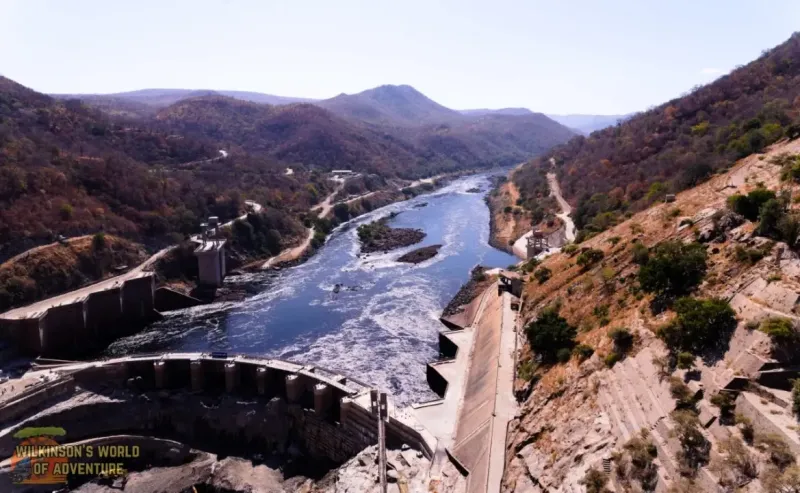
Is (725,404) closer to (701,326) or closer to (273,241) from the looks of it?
(701,326)

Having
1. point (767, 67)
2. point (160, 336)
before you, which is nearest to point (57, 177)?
point (160, 336)

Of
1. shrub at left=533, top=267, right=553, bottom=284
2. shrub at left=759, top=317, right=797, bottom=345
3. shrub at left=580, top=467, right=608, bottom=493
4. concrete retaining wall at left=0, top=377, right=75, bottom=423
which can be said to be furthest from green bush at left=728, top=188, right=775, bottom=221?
concrete retaining wall at left=0, top=377, right=75, bottom=423

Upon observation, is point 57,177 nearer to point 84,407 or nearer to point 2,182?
point 2,182

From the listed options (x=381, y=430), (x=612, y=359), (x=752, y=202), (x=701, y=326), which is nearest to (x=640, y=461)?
(x=701, y=326)

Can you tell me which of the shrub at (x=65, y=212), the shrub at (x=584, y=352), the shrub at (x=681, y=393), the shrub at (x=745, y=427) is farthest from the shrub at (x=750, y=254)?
the shrub at (x=65, y=212)

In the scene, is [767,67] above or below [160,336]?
above

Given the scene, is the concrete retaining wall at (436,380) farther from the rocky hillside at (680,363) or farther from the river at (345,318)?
the rocky hillside at (680,363)
